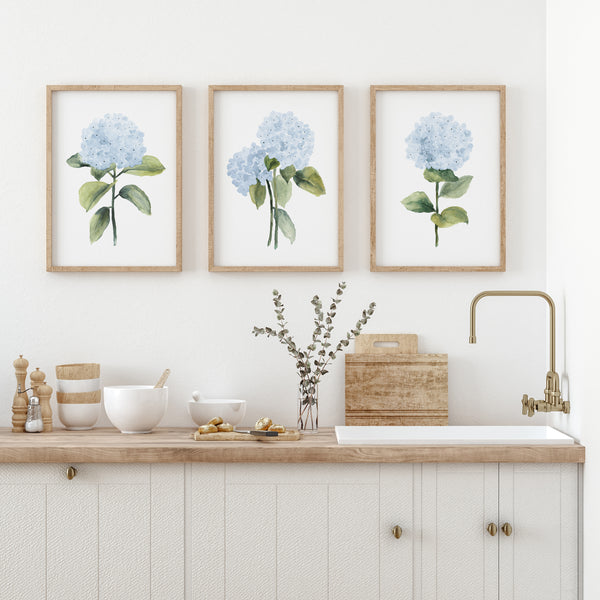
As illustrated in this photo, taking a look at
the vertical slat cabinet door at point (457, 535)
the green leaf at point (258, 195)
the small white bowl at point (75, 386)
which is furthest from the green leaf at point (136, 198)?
the vertical slat cabinet door at point (457, 535)

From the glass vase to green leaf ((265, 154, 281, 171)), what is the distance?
2.41 ft

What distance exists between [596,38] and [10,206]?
6.24 feet

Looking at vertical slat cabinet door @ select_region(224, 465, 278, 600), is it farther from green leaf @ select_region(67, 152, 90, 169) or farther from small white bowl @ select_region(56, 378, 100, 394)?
green leaf @ select_region(67, 152, 90, 169)

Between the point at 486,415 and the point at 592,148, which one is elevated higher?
the point at 592,148

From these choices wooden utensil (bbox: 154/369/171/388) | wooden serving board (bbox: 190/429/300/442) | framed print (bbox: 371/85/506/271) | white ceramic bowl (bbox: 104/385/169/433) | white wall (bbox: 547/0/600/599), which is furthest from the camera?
framed print (bbox: 371/85/506/271)

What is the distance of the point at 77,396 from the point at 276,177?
38.6 inches

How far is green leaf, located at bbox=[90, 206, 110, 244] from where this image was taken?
2.31 metres

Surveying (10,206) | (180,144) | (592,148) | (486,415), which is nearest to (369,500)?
(486,415)

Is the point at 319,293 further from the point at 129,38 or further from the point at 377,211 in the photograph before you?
the point at 129,38

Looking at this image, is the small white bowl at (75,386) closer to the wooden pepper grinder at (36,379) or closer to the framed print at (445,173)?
the wooden pepper grinder at (36,379)

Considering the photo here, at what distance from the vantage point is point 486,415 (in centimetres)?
231

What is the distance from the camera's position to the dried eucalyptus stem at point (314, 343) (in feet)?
7.23

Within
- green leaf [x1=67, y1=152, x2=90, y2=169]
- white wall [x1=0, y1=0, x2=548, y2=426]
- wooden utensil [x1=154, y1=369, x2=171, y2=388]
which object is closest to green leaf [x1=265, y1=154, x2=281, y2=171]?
white wall [x1=0, y1=0, x2=548, y2=426]

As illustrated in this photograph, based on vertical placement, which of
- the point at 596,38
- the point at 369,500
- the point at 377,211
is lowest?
the point at 369,500
